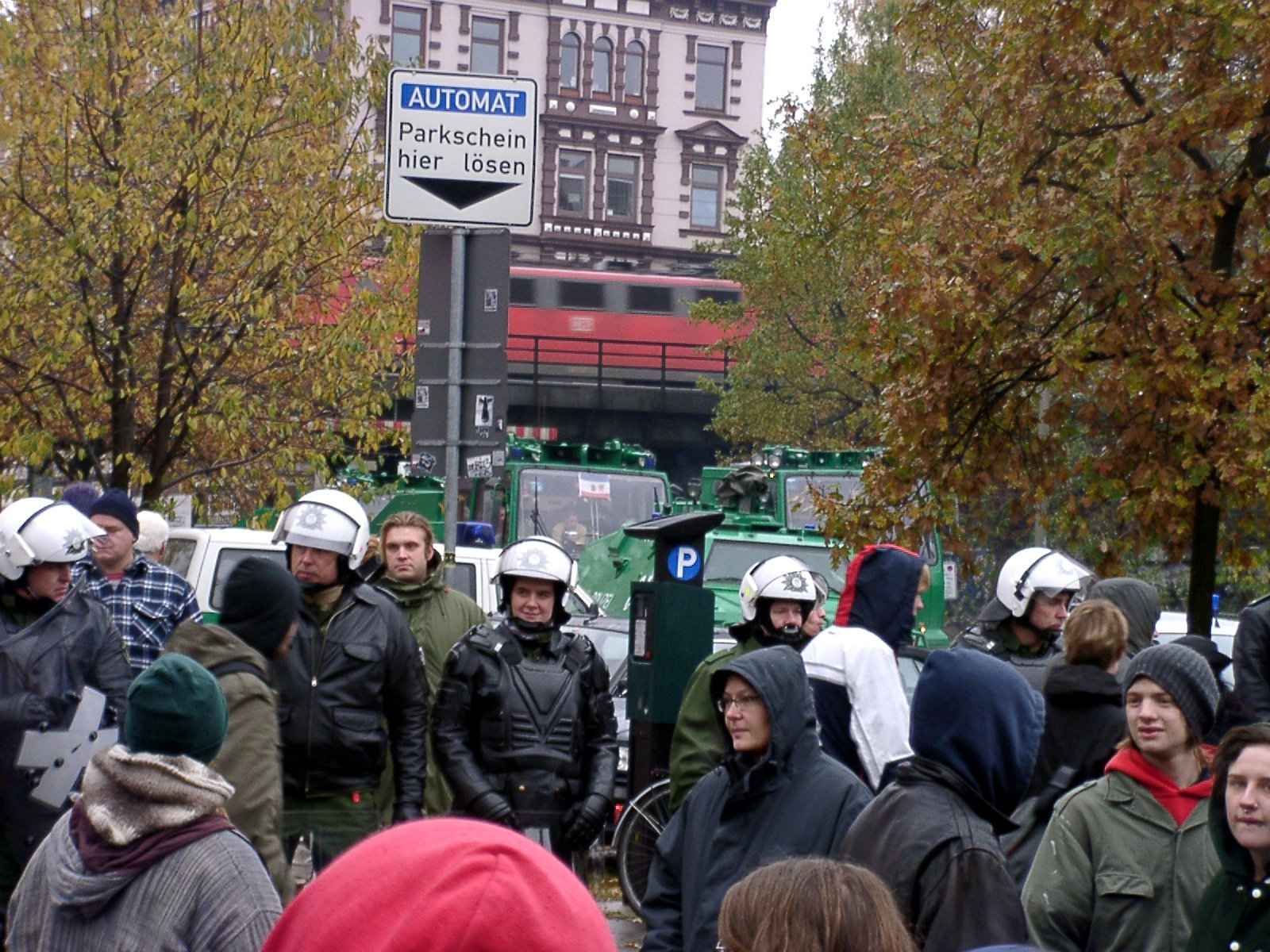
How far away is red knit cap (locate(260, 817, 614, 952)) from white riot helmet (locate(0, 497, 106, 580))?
13.3 ft

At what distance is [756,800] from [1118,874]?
0.91 meters

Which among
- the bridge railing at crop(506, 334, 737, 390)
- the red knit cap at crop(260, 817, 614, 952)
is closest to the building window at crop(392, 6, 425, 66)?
the bridge railing at crop(506, 334, 737, 390)

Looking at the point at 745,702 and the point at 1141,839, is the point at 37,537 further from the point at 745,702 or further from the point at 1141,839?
the point at 1141,839

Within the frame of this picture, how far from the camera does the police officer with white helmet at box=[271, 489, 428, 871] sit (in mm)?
5359

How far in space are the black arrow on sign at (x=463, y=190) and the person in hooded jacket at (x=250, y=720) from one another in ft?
9.28

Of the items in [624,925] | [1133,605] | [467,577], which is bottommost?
[624,925]

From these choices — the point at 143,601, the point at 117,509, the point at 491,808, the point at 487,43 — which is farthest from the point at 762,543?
the point at 487,43

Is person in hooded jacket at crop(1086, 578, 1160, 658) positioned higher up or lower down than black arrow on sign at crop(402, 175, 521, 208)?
lower down

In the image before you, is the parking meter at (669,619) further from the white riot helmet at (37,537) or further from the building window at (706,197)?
the building window at (706,197)

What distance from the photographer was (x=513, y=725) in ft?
20.1

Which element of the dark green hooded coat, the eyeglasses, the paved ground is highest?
the eyeglasses

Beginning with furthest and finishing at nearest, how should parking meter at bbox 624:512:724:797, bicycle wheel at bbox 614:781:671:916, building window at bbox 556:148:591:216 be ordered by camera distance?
building window at bbox 556:148:591:216, bicycle wheel at bbox 614:781:671:916, parking meter at bbox 624:512:724:797

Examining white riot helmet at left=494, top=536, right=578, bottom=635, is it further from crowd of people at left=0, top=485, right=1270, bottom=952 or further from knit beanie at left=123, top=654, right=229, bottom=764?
knit beanie at left=123, top=654, right=229, bottom=764

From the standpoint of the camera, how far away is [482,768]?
613cm
